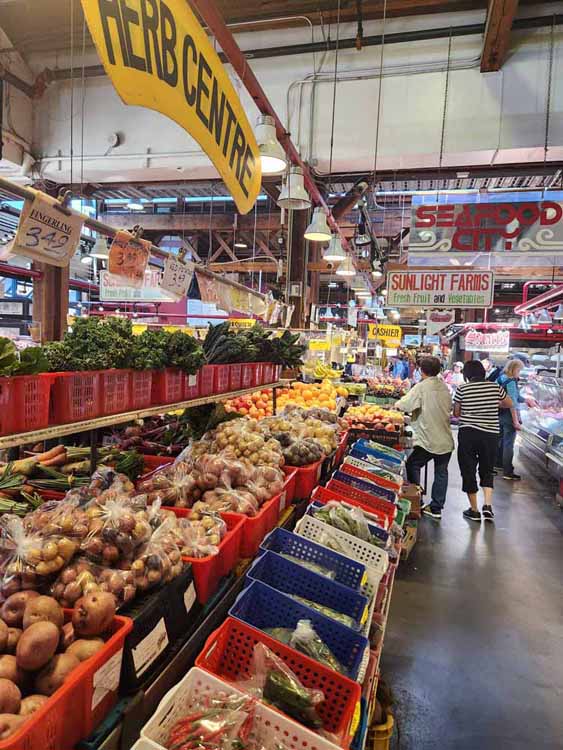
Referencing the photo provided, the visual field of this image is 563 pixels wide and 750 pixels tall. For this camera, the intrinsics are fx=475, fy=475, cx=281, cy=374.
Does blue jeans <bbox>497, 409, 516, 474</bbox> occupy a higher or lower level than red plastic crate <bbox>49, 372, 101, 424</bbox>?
lower

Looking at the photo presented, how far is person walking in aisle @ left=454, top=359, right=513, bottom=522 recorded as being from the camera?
19.2 ft

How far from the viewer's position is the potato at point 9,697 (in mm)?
1095

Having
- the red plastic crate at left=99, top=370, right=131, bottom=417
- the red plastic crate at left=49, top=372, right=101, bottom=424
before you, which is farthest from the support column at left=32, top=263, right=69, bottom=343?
the red plastic crate at left=49, top=372, right=101, bottom=424

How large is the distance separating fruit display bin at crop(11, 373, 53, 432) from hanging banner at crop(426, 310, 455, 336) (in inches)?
482

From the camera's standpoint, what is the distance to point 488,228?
17.2 feet

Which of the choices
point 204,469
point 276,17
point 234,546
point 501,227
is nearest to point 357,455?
point 204,469

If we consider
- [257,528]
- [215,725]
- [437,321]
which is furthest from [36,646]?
[437,321]

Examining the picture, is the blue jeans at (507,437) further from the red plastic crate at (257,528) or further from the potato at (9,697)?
the potato at (9,697)

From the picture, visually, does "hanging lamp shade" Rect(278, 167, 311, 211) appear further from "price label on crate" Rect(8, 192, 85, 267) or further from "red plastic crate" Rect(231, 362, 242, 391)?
"price label on crate" Rect(8, 192, 85, 267)

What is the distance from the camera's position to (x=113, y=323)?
2.46m

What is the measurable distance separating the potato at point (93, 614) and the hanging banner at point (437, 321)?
12.6m

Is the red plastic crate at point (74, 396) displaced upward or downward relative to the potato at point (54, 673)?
upward

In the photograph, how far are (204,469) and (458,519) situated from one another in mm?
4660

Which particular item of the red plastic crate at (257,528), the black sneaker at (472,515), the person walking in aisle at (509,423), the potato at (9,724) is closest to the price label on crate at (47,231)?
the red plastic crate at (257,528)
